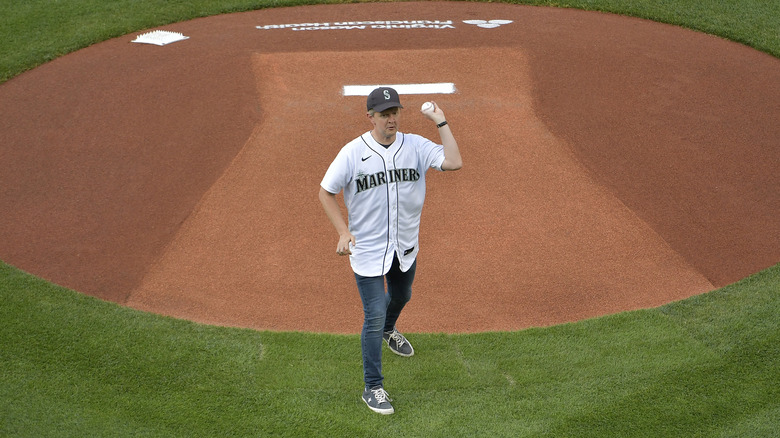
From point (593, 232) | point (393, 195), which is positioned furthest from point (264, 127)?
point (393, 195)

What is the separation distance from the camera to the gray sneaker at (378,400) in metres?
5.70

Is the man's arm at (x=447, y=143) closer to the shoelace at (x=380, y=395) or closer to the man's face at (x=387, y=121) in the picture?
the man's face at (x=387, y=121)

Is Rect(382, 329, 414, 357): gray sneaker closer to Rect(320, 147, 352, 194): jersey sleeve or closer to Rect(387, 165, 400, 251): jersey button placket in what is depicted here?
Rect(387, 165, 400, 251): jersey button placket

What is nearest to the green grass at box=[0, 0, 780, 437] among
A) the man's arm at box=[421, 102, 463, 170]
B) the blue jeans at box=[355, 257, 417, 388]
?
the blue jeans at box=[355, 257, 417, 388]

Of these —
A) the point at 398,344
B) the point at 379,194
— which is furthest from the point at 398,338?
the point at 379,194

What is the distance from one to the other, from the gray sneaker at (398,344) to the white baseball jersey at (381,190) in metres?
1.18

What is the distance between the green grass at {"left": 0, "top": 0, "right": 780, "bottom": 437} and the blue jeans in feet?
1.16

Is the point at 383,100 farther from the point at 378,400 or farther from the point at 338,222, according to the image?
the point at 378,400

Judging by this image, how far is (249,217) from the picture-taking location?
8680 millimetres

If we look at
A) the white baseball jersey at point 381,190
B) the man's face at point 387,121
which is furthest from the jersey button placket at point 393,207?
the man's face at point 387,121

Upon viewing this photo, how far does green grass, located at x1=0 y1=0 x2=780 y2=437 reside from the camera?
5562 millimetres

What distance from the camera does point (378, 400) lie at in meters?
5.72

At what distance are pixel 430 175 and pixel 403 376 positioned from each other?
3750 mm

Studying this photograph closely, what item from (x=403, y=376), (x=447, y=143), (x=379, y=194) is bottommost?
(x=403, y=376)
